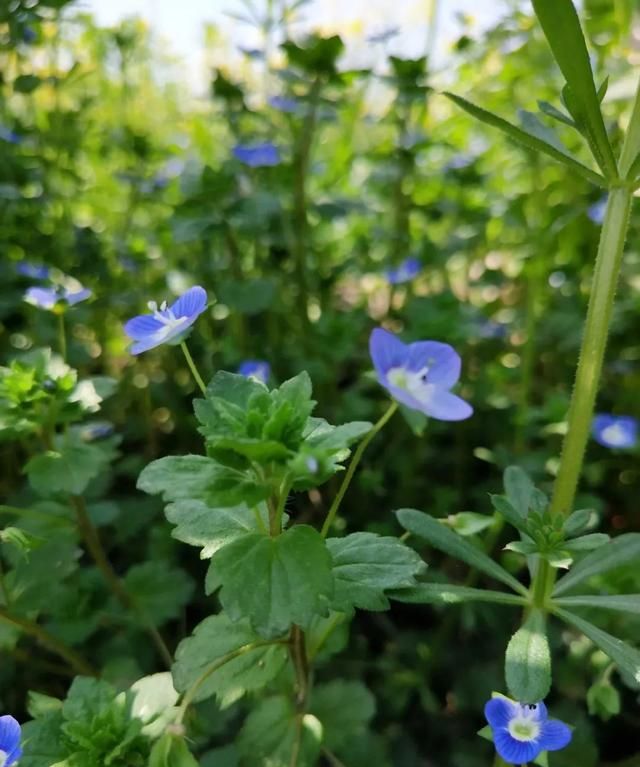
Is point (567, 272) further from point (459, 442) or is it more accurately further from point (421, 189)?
point (459, 442)

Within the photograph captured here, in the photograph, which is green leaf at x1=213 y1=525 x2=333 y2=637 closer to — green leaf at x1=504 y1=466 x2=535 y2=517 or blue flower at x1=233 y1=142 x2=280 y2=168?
green leaf at x1=504 y1=466 x2=535 y2=517

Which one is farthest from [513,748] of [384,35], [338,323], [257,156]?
[384,35]

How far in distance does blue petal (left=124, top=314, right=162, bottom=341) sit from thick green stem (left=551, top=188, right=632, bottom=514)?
21.1 inches

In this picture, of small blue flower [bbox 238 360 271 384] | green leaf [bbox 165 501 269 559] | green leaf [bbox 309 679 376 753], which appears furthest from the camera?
small blue flower [bbox 238 360 271 384]

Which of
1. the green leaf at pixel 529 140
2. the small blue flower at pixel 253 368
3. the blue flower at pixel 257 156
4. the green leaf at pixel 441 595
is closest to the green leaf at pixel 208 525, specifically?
the green leaf at pixel 441 595

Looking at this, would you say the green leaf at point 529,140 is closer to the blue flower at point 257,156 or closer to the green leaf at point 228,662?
the green leaf at point 228,662

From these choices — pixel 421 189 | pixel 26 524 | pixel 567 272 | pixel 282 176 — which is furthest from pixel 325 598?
pixel 421 189

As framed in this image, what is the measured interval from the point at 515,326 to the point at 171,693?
Answer: 4.97 feet

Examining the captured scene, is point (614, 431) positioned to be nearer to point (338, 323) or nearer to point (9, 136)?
point (338, 323)

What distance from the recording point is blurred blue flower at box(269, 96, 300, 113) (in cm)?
198

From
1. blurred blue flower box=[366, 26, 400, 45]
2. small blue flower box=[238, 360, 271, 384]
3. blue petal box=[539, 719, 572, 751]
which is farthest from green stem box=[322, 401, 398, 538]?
blurred blue flower box=[366, 26, 400, 45]

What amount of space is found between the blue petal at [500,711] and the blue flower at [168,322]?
1.82ft

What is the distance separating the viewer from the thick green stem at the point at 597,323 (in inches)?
36.4

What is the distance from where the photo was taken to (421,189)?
2.40 meters
